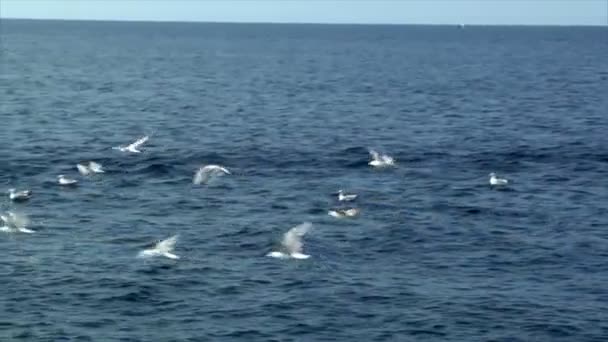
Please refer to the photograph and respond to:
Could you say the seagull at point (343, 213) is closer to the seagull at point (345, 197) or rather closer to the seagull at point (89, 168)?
the seagull at point (345, 197)

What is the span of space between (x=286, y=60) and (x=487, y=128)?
101184 mm

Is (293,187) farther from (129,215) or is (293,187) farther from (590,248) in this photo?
(590,248)

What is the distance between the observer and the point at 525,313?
34.1 meters

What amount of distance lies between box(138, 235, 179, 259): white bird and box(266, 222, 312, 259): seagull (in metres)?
3.11

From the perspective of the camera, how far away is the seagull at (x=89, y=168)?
54.6m

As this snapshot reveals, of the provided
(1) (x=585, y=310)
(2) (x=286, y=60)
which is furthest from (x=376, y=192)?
(2) (x=286, y=60)

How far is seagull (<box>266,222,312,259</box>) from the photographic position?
1569 inches

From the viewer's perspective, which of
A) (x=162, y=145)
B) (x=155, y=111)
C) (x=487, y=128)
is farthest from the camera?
(x=155, y=111)

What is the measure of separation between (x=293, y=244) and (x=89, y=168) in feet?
55.7

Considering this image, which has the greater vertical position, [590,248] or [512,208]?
[512,208]

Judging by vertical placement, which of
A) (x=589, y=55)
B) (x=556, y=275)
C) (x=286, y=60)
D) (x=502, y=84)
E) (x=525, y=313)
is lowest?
(x=525, y=313)

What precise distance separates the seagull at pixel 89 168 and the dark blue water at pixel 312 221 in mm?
1204

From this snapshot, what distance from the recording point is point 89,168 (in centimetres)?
5506

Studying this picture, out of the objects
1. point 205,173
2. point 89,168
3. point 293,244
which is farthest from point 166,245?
point 89,168
